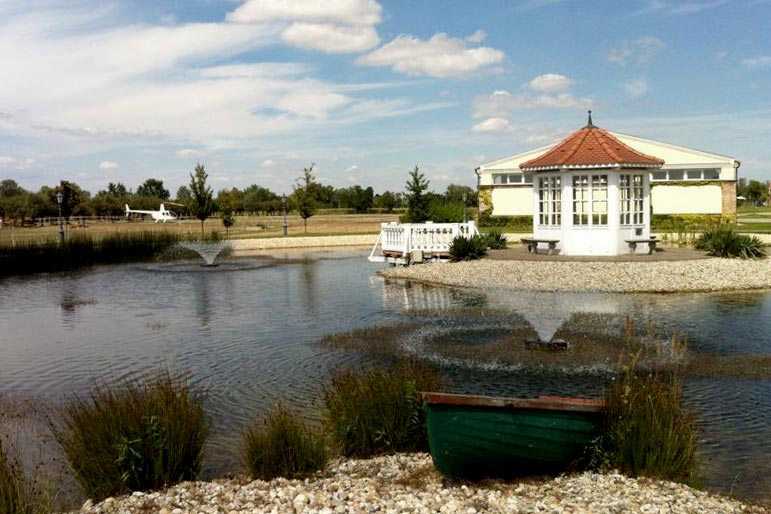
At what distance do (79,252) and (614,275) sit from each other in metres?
25.3

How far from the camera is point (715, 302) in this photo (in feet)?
55.7

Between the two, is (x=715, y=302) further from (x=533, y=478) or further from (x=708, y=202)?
(x=708, y=202)

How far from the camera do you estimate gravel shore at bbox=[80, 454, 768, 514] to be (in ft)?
17.5

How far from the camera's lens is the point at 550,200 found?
2498 centimetres

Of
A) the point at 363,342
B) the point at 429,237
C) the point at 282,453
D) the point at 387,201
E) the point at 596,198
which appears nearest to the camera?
the point at 282,453

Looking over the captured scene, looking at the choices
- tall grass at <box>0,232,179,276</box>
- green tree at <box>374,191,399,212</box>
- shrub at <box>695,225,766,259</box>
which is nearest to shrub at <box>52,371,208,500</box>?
shrub at <box>695,225,766,259</box>

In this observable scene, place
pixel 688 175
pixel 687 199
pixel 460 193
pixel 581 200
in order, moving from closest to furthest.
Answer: pixel 581 200
pixel 687 199
pixel 688 175
pixel 460 193

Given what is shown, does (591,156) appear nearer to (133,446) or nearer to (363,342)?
(363,342)

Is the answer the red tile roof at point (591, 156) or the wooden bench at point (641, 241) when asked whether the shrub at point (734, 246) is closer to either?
the wooden bench at point (641, 241)

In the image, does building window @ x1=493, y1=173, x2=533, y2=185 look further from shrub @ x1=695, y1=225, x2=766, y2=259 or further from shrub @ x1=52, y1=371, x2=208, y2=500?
shrub @ x1=52, y1=371, x2=208, y2=500

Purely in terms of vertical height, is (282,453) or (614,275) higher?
(614,275)

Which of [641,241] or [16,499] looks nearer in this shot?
[16,499]

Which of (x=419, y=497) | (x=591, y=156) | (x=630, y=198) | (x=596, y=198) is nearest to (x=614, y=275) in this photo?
(x=596, y=198)

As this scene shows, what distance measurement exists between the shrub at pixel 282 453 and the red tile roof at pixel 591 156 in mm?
19119
